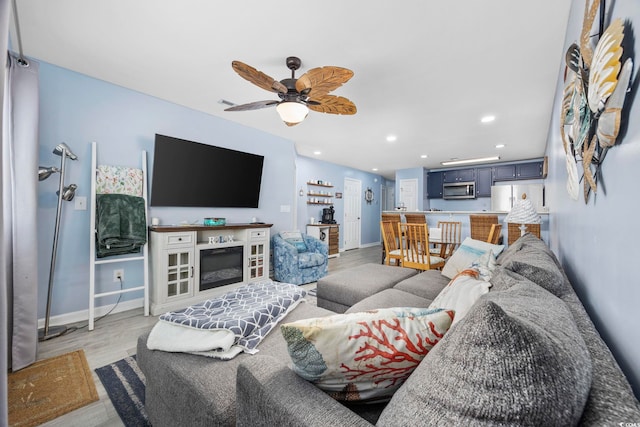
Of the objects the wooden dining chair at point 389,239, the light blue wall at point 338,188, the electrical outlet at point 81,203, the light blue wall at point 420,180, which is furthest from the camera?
the light blue wall at point 420,180

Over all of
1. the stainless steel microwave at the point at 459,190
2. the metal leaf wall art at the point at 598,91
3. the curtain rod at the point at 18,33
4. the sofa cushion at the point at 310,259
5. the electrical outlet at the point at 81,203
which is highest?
the curtain rod at the point at 18,33

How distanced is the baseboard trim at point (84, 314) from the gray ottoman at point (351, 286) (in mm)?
2208

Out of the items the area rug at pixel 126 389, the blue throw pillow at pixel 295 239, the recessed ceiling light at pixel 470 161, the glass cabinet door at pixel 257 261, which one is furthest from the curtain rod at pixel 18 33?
the recessed ceiling light at pixel 470 161

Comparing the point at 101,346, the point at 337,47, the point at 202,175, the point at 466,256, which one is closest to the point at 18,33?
the point at 202,175

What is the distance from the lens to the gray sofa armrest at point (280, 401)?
623mm

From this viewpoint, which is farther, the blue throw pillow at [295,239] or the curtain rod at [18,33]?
the blue throw pillow at [295,239]

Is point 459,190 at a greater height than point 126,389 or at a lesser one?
greater

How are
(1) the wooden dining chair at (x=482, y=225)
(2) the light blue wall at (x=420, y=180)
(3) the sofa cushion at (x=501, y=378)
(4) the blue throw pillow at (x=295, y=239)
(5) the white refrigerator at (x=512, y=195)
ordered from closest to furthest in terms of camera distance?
(3) the sofa cushion at (x=501, y=378) < (1) the wooden dining chair at (x=482, y=225) < (4) the blue throw pillow at (x=295, y=239) < (5) the white refrigerator at (x=512, y=195) < (2) the light blue wall at (x=420, y=180)

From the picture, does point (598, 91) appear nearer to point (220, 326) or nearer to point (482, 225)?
point (220, 326)

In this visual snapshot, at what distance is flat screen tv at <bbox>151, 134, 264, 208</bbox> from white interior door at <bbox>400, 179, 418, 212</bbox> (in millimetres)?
4898

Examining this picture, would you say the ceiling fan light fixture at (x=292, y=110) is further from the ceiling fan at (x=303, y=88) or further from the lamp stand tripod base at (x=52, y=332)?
the lamp stand tripod base at (x=52, y=332)

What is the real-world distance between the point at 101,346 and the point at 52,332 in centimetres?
63

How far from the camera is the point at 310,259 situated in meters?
4.02

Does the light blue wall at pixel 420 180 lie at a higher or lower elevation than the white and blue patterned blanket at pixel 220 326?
higher
